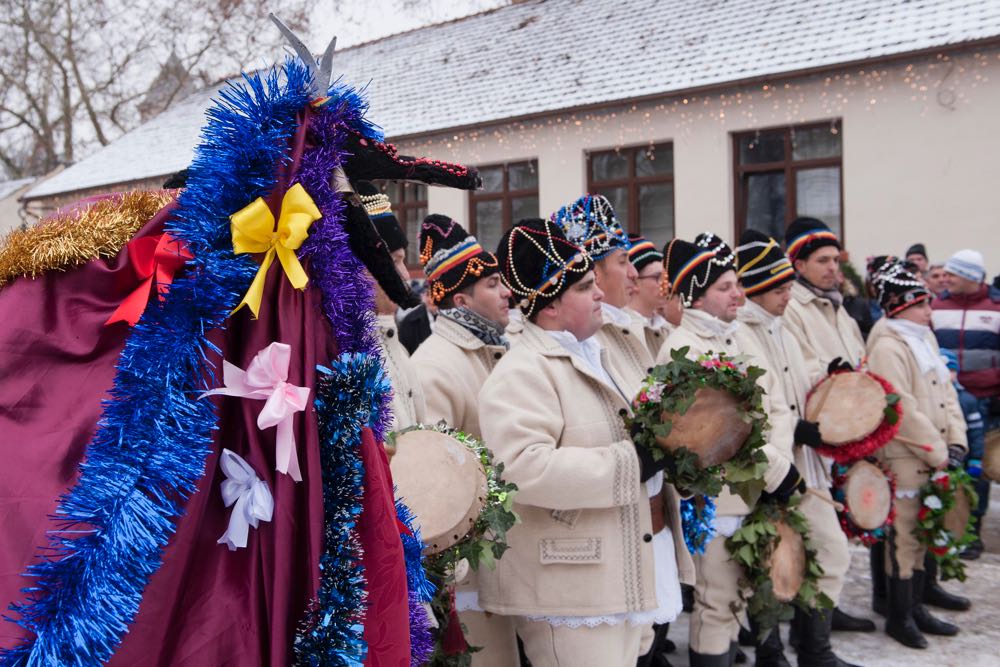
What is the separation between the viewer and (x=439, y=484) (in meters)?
2.99

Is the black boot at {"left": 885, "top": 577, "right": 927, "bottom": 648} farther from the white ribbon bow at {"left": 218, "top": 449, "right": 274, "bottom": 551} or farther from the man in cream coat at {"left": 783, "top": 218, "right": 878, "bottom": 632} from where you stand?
the white ribbon bow at {"left": 218, "top": 449, "right": 274, "bottom": 551}

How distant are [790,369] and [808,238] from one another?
1169mm

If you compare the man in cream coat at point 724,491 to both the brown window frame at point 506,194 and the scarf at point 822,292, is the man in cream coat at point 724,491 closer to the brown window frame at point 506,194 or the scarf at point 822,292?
the scarf at point 822,292

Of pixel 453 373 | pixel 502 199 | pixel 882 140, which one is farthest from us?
pixel 502 199

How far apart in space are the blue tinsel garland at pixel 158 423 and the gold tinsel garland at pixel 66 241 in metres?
0.14

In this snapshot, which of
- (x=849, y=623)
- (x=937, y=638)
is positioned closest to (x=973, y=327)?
(x=937, y=638)

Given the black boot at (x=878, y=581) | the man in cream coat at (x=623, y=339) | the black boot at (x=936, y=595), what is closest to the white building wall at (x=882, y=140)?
the black boot at (x=936, y=595)

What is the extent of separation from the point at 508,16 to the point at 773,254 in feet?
48.0

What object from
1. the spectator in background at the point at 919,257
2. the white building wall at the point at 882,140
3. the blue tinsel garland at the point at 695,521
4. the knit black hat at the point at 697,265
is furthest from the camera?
the white building wall at the point at 882,140

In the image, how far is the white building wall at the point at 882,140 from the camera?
37.7 ft

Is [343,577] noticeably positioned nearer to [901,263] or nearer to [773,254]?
[773,254]

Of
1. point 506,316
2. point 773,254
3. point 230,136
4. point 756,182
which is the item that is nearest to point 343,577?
point 230,136

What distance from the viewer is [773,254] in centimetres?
563

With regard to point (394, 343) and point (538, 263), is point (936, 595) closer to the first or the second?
point (538, 263)
